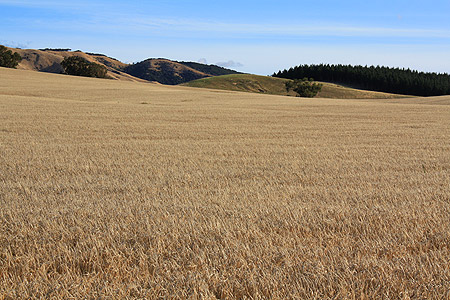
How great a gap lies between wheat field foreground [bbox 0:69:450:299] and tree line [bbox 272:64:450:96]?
13003 centimetres

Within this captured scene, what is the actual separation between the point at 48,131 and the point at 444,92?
436 ft

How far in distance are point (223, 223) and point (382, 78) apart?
14476 centimetres

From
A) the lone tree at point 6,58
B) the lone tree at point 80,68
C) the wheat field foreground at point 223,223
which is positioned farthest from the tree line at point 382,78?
the wheat field foreground at point 223,223

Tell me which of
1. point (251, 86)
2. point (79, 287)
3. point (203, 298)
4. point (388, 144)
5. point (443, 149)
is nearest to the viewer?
point (203, 298)

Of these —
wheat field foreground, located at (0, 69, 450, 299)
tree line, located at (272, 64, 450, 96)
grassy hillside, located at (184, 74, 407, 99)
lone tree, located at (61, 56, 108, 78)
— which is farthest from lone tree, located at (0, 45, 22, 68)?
tree line, located at (272, 64, 450, 96)

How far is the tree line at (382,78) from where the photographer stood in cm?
13000

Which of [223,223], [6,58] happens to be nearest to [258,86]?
[6,58]

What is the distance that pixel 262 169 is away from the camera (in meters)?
10.6

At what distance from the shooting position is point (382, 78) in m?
139

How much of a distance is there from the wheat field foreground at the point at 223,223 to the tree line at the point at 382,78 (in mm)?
130028

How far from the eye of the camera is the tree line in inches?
5118

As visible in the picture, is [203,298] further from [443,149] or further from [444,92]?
[444,92]

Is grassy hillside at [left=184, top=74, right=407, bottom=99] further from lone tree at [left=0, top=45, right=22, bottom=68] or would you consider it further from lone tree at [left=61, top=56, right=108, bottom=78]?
lone tree at [left=0, top=45, right=22, bottom=68]

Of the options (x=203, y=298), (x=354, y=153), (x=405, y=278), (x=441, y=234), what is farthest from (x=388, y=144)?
(x=203, y=298)
